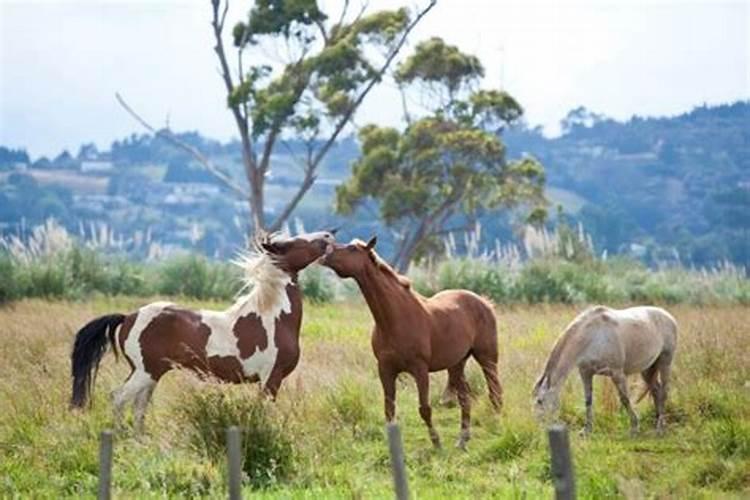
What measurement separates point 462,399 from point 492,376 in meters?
0.81

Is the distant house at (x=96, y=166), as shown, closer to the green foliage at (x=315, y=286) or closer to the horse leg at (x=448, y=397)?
the green foliage at (x=315, y=286)

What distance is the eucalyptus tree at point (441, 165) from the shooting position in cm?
4244

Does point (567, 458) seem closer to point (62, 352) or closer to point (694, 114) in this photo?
point (62, 352)

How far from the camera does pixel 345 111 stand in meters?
43.4

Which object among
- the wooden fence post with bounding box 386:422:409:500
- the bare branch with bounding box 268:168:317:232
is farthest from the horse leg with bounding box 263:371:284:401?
the bare branch with bounding box 268:168:317:232

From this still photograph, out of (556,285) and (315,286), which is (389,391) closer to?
(556,285)

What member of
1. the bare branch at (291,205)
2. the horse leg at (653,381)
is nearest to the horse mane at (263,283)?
the horse leg at (653,381)

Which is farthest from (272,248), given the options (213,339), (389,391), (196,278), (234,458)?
(196,278)

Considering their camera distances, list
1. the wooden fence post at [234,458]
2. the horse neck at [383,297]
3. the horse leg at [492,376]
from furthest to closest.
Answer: the horse leg at [492,376] → the horse neck at [383,297] → the wooden fence post at [234,458]

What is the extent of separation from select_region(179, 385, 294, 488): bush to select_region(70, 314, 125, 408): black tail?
178cm

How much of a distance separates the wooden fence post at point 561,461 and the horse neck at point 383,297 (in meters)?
5.90

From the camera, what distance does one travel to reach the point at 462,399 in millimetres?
13453

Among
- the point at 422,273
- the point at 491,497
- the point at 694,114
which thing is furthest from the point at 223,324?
the point at 694,114

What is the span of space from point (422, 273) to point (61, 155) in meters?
106
